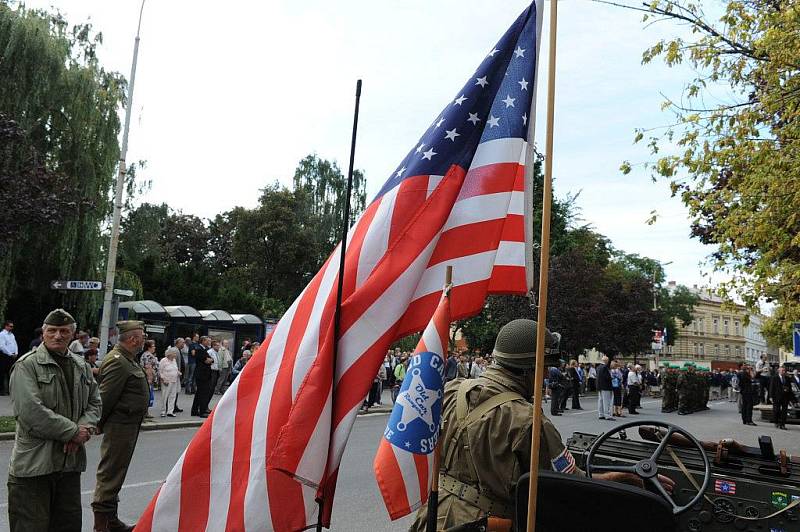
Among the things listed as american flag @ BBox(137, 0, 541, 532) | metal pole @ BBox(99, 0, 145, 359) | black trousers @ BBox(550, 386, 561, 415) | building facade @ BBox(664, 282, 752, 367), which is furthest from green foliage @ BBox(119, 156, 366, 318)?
building facade @ BBox(664, 282, 752, 367)

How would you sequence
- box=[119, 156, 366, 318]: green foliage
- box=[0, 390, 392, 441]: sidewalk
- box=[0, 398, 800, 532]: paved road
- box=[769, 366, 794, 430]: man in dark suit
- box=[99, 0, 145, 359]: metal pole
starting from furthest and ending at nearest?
box=[119, 156, 366, 318]: green foliage, box=[769, 366, 794, 430]: man in dark suit, box=[99, 0, 145, 359]: metal pole, box=[0, 390, 392, 441]: sidewalk, box=[0, 398, 800, 532]: paved road

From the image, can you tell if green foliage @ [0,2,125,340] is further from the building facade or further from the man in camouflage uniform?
the building facade

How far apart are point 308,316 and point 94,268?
843 inches

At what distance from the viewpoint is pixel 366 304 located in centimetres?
319

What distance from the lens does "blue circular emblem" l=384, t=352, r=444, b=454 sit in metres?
2.76

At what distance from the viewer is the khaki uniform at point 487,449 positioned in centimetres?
308

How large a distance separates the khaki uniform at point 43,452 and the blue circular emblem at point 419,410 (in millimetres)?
3218

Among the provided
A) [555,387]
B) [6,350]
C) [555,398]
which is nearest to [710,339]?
[555,398]

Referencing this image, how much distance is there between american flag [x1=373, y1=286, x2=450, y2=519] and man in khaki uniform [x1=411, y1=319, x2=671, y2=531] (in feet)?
1.46

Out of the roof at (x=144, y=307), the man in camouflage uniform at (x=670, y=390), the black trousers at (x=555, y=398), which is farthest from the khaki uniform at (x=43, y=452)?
the man in camouflage uniform at (x=670, y=390)

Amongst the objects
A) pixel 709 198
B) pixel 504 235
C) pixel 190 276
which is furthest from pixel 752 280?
pixel 190 276

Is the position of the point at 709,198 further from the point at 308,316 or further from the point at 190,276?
the point at 190,276

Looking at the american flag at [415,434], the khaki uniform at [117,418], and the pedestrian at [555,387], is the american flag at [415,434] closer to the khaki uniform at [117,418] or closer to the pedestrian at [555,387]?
the khaki uniform at [117,418]

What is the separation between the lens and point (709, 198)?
38.2 ft
